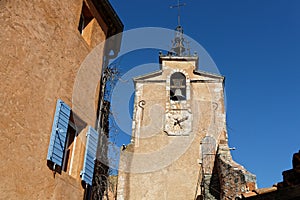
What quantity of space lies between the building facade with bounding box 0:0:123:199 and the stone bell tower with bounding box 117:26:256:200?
7.06 meters

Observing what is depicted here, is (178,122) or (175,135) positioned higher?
(178,122)

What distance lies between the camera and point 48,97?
5.11 meters

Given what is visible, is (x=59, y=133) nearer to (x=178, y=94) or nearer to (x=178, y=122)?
(x=178, y=122)

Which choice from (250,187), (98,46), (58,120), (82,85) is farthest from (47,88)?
(250,187)

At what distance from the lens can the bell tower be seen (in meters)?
14.0

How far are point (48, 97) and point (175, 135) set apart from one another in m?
10.5

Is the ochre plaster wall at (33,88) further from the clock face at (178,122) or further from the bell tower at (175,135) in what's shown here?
the clock face at (178,122)

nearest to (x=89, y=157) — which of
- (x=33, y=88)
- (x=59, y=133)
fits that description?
(x=59, y=133)

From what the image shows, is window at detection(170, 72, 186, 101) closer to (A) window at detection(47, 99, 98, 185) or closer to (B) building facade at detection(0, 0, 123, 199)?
(B) building facade at detection(0, 0, 123, 199)

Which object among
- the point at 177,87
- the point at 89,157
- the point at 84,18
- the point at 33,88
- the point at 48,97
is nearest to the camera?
the point at 33,88

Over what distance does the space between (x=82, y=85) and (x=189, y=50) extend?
1284cm

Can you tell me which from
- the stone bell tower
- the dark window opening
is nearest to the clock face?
the stone bell tower

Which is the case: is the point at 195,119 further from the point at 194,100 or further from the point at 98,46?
the point at 98,46

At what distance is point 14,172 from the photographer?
4.23 meters
